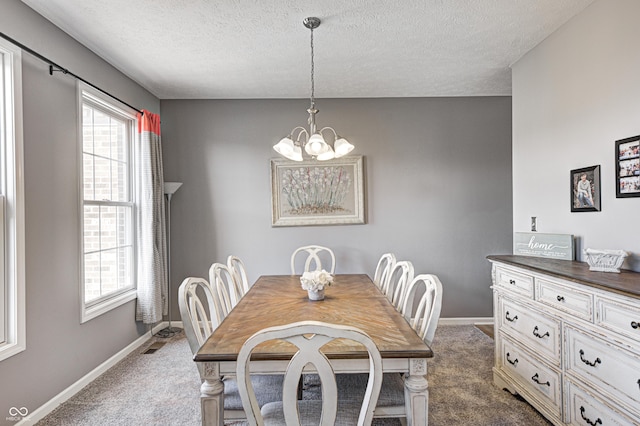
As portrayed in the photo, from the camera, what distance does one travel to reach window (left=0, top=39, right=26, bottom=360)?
2.07m

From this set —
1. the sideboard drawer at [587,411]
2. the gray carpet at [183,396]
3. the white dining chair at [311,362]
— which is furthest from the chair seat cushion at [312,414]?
the sideboard drawer at [587,411]

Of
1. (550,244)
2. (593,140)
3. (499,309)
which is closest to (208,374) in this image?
(499,309)

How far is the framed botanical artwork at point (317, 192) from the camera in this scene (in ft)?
13.4

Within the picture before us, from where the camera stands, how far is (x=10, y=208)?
2.10m

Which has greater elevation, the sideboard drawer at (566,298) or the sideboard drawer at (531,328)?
the sideboard drawer at (566,298)

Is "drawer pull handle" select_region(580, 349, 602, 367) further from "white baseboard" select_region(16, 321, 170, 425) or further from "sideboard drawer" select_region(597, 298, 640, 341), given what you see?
"white baseboard" select_region(16, 321, 170, 425)

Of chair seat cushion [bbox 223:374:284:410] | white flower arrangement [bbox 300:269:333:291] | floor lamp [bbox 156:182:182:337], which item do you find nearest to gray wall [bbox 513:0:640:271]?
white flower arrangement [bbox 300:269:333:291]

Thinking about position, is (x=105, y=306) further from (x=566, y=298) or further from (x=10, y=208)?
(x=566, y=298)

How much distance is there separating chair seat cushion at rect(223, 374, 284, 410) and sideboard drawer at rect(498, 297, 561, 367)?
156 centimetres

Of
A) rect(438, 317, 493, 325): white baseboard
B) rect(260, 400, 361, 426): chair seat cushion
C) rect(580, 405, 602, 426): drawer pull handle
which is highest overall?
rect(260, 400, 361, 426): chair seat cushion

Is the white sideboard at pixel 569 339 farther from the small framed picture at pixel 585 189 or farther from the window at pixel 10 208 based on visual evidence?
the window at pixel 10 208

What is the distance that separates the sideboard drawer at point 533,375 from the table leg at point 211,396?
1.84 metres

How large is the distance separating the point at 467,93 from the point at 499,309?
256cm

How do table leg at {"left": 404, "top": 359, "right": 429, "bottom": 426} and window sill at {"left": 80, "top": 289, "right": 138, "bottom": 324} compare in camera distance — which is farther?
window sill at {"left": 80, "top": 289, "right": 138, "bottom": 324}
